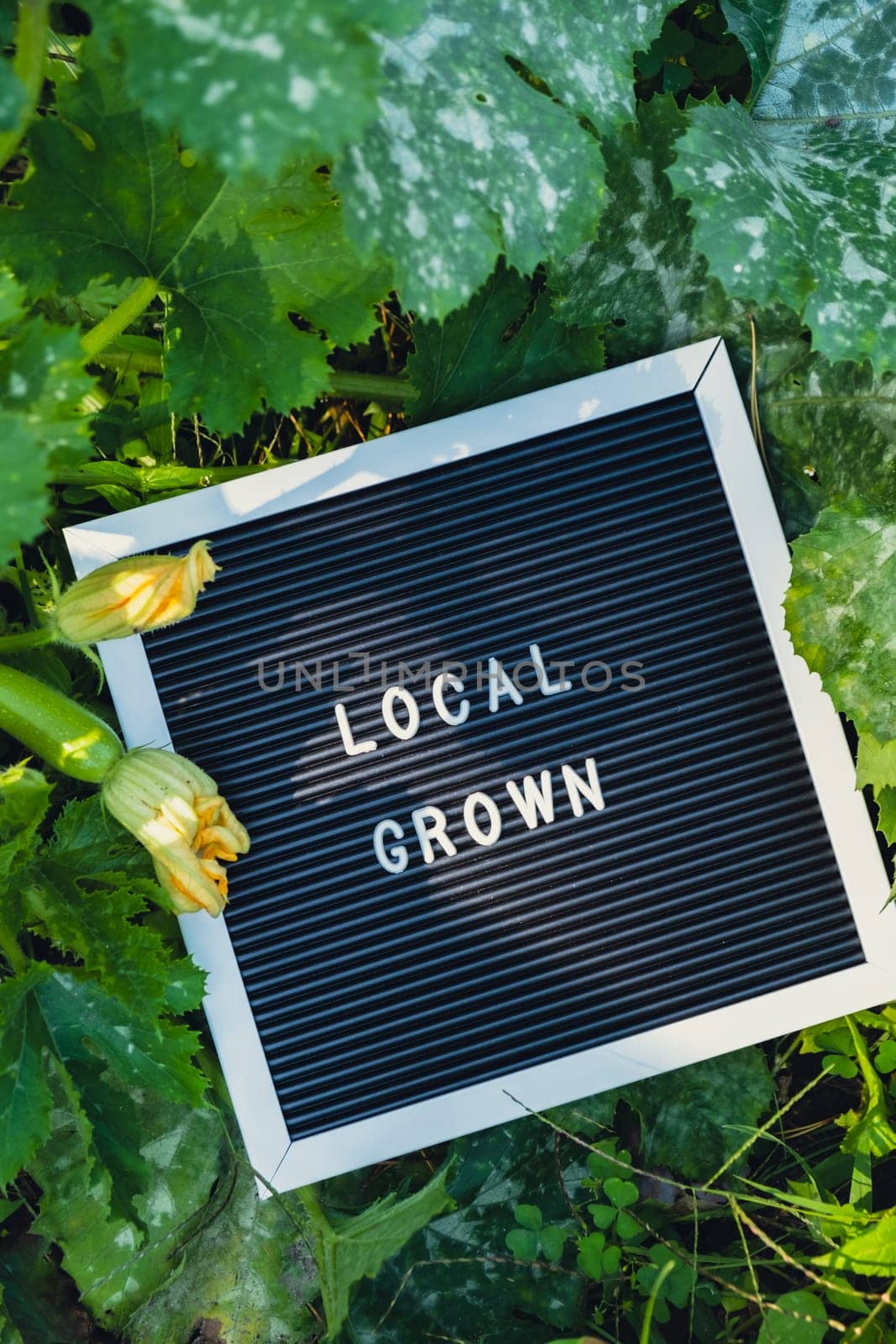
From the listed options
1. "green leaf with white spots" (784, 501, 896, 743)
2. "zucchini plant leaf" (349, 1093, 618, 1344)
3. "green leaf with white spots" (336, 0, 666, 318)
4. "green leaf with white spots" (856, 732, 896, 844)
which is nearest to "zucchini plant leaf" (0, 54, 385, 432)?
"green leaf with white spots" (336, 0, 666, 318)

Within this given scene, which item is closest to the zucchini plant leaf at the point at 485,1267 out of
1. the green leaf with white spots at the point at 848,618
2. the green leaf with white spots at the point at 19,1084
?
the green leaf with white spots at the point at 19,1084

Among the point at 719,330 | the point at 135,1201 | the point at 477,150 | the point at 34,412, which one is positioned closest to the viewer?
the point at 34,412

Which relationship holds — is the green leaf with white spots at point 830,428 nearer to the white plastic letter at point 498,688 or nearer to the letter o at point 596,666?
the letter o at point 596,666

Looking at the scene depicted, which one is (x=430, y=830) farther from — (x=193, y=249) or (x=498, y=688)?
(x=193, y=249)

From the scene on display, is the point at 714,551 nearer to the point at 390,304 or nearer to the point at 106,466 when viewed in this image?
the point at 390,304

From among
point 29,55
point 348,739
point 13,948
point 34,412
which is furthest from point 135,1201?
point 29,55

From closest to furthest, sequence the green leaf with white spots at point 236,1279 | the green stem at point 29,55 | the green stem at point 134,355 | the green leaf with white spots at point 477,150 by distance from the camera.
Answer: the green stem at point 29,55 < the green leaf with white spots at point 477,150 < the green stem at point 134,355 < the green leaf with white spots at point 236,1279

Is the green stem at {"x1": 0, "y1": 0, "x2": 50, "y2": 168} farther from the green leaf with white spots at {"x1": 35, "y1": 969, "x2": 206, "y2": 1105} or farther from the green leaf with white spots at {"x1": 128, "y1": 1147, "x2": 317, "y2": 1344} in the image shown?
the green leaf with white spots at {"x1": 128, "y1": 1147, "x2": 317, "y2": 1344}
